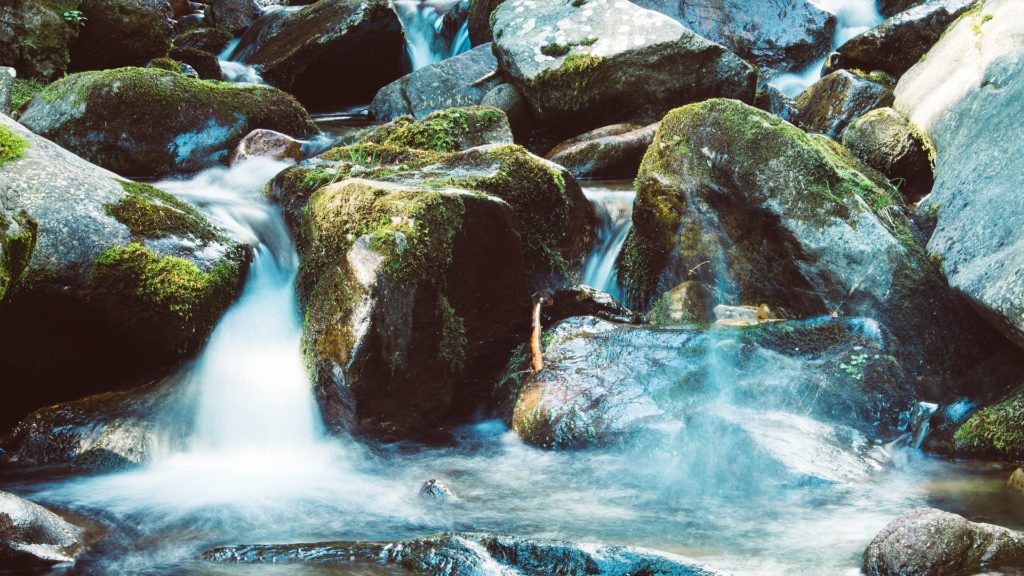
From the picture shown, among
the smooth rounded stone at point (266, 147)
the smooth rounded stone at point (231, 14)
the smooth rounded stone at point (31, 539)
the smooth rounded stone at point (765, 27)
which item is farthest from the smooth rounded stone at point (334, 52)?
the smooth rounded stone at point (31, 539)

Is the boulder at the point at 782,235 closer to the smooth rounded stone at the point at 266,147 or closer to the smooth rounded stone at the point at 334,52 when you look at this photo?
the smooth rounded stone at the point at 266,147

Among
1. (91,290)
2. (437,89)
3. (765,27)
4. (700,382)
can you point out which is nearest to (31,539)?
(91,290)

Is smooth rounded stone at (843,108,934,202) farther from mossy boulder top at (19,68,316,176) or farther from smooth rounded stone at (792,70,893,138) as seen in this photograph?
mossy boulder top at (19,68,316,176)

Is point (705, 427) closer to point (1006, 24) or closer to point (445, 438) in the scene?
point (445, 438)

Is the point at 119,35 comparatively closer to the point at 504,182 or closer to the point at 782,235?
the point at 504,182

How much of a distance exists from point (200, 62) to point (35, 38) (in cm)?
257

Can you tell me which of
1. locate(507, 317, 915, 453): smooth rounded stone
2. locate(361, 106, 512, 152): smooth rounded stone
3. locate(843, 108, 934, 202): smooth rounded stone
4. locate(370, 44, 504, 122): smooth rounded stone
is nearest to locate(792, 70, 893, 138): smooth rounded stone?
locate(843, 108, 934, 202): smooth rounded stone

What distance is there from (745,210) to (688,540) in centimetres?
308

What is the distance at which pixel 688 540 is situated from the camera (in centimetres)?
355

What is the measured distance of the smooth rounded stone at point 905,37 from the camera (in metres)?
10.2

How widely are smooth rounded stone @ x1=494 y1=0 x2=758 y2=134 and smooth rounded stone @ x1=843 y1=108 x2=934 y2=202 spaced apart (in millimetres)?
2545

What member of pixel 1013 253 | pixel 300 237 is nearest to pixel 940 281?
pixel 1013 253

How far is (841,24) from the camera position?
1335 cm

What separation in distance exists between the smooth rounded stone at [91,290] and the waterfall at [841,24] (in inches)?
394
